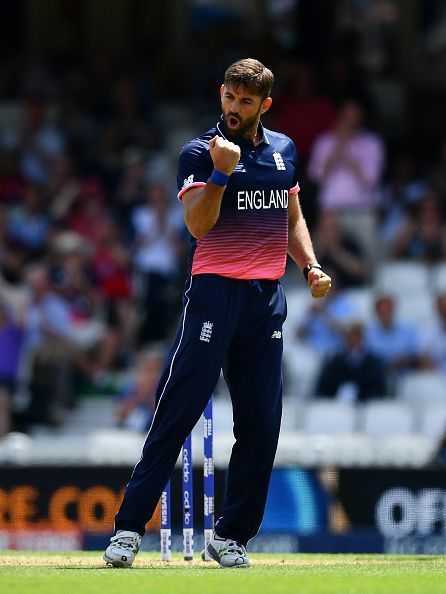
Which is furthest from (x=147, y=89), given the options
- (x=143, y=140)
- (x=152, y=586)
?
(x=152, y=586)

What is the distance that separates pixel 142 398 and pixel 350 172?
10.4 feet

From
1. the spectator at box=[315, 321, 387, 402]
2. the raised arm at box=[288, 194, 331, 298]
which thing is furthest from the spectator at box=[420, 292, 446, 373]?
the raised arm at box=[288, 194, 331, 298]

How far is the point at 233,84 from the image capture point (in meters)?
6.23

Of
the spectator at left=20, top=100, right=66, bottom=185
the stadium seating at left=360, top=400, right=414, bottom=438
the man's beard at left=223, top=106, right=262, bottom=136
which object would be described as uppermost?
the spectator at left=20, top=100, right=66, bottom=185

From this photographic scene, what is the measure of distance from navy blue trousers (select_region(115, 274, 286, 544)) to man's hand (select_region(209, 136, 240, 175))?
532 mm

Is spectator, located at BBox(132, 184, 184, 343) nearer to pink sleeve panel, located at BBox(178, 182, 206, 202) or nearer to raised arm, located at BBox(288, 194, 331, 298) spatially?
raised arm, located at BBox(288, 194, 331, 298)

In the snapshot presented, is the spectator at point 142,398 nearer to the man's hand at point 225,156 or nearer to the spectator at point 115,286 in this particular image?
the spectator at point 115,286

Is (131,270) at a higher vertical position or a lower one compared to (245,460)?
higher

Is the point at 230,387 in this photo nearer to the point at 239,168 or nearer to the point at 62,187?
the point at 239,168

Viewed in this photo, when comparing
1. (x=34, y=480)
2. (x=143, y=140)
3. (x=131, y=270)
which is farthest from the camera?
(x=143, y=140)

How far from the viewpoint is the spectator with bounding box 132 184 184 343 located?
1362 cm

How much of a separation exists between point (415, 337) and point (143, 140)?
14.0 ft

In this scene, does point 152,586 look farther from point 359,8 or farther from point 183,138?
point 359,8

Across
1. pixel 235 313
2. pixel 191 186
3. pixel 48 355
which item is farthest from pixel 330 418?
pixel 191 186
